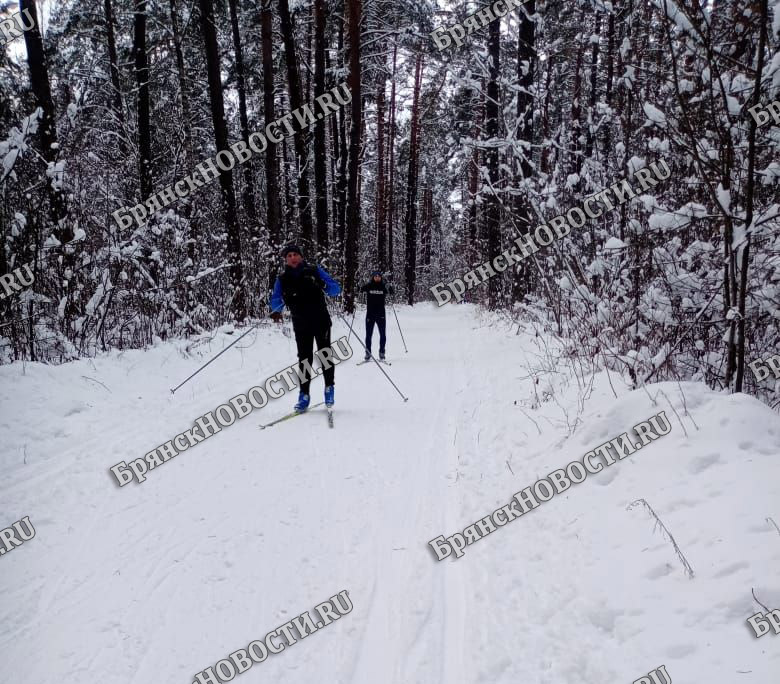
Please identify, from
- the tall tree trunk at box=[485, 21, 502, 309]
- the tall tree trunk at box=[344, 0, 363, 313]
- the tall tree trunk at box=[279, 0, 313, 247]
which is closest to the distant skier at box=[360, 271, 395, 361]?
the tall tree trunk at box=[485, 21, 502, 309]

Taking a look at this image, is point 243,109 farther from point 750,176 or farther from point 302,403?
point 750,176

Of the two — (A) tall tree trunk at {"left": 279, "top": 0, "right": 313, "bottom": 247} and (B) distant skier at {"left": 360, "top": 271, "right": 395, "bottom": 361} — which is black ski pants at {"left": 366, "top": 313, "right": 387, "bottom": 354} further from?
(A) tall tree trunk at {"left": 279, "top": 0, "right": 313, "bottom": 247}

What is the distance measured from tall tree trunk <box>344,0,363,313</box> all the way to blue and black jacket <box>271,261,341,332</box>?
985 centimetres

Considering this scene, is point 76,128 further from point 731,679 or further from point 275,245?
point 731,679

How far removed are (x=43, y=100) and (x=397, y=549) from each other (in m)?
9.27

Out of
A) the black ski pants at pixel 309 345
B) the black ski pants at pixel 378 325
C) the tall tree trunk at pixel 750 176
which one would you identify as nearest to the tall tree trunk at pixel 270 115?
the black ski pants at pixel 378 325

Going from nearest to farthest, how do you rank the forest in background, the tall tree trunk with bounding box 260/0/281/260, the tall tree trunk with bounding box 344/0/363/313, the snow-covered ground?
the snow-covered ground → the forest in background → the tall tree trunk with bounding box 260/0/281/260 → the tall tree trunk with bounding box 344/0/363/313

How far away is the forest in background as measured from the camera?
148 inches

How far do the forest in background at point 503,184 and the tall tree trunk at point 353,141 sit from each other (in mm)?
86

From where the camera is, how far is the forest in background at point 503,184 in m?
3.75

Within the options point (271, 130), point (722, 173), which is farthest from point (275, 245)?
point (722, 173)

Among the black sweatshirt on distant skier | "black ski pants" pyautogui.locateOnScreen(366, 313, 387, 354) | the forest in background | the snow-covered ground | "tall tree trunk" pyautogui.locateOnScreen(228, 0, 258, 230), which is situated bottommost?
the snow-covered ground

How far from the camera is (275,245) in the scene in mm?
13977

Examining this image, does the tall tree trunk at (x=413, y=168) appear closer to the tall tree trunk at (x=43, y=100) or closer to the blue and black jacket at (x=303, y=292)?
the tall tree trunk at (x=43, y=100)
